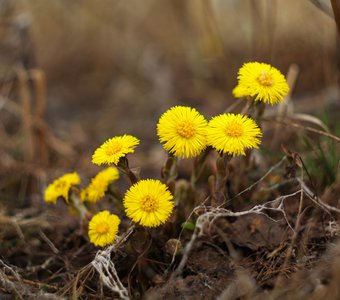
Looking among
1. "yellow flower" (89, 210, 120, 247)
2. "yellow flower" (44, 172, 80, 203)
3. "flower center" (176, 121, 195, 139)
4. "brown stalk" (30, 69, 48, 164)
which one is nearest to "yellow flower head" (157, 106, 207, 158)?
"flower center" (176, 121, 195, 139)

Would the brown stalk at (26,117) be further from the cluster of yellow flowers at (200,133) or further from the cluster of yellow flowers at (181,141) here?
the cluster of yellow flowers at (200,133)

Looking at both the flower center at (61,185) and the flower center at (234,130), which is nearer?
the flower center at (234,130)

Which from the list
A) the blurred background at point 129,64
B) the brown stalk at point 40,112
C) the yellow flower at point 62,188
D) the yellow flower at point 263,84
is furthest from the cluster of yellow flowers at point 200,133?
the brown stalk at point 40,112

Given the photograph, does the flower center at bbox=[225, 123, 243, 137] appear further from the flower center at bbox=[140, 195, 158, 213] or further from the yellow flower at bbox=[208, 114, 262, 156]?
the flower center at bbox=[140, 195, 158, 213]

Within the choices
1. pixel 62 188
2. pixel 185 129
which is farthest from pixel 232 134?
pixel 62 188

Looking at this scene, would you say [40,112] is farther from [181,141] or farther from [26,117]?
[181,141]

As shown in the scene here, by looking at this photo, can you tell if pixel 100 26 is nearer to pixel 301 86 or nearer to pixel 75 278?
pixel 301 86

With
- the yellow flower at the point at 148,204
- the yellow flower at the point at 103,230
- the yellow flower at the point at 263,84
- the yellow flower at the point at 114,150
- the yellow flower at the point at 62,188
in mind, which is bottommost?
the yellow flower at the point at 103,230
